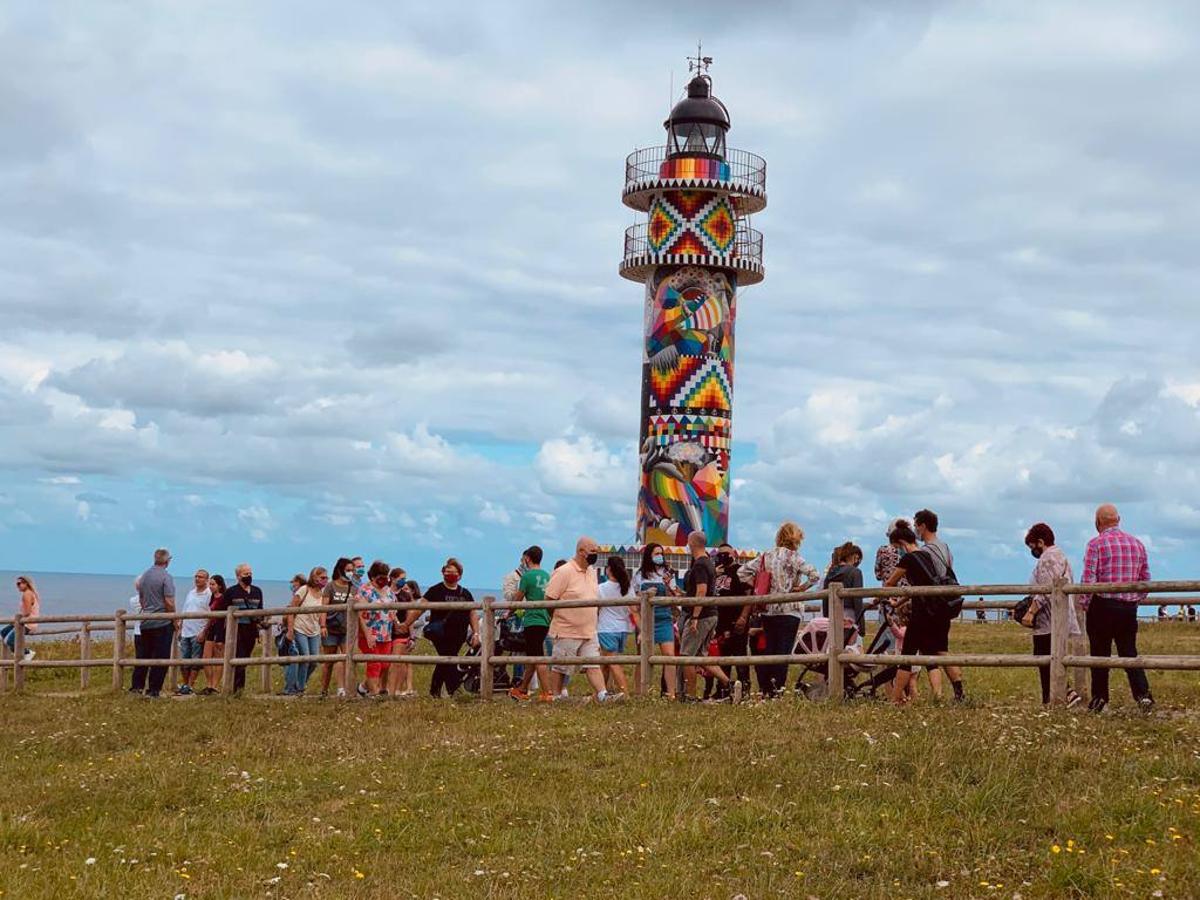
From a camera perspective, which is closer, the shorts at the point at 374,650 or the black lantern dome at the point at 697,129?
the shorts at the point at 374,650

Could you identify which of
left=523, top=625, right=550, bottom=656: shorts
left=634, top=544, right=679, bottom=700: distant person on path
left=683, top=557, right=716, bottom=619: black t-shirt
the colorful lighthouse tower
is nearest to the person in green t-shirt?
left=523, top=625, right=550, bottom=656: shorts

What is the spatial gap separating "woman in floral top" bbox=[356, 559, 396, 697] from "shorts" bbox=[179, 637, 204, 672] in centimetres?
385

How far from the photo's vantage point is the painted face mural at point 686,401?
39.2m

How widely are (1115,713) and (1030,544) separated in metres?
2.26

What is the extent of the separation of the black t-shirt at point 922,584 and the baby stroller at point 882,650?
1.28 metres

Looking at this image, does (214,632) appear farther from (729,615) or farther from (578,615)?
(729,615)

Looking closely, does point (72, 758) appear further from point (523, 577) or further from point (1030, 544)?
point (1030, 544)

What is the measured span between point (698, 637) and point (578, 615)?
139cm

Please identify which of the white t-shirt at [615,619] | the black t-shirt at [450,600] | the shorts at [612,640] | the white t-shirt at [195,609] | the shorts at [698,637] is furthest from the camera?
the white t-shirt at [195,609]

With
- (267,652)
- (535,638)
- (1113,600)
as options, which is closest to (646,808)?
(1113,600)

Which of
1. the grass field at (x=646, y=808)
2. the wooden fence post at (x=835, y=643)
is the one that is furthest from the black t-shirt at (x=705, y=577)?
the wooden fence post at (x=835, y=643)

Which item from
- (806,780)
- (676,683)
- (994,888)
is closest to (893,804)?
(806,780)

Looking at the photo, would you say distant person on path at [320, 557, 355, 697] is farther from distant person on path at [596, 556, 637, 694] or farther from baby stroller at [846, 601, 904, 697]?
baby stroller at [846, 601, 904, 697]

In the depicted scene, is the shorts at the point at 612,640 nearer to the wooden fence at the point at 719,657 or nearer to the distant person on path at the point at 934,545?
the wooden fence at the point at 719,657
